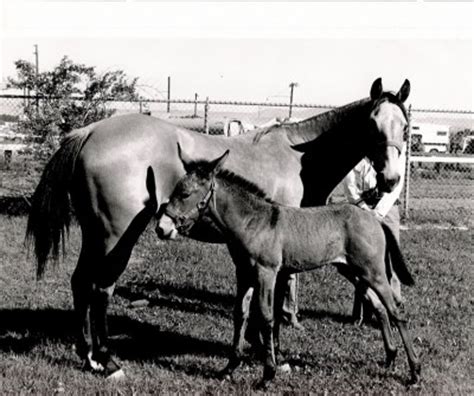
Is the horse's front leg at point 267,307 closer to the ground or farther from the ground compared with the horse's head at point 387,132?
closer to the ground

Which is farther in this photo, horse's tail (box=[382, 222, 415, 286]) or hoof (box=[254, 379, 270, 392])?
horse's tail (box=[382, 222, 415, 286])

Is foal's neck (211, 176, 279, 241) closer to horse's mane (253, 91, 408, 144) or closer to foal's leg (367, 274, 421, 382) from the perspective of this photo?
foal's leg (367, 274, 421, 382)

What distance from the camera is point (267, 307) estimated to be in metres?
5.14

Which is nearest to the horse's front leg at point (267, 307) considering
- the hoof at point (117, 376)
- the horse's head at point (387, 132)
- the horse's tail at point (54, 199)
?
the hoof at point (117, 376)

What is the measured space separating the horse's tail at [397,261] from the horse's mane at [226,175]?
1273 millimetres

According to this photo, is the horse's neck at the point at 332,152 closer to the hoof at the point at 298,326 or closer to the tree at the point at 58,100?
the hoof at the point at 298,326

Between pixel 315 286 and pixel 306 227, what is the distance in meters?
3.69

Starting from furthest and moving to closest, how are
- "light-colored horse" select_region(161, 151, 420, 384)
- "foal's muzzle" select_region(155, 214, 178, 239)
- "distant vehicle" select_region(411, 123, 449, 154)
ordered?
1. "distant vehicle" select_region(411, 123, 449, 154)
2. "light-colored horse" select_region(161, 151, 420, 384)
3. "foal's muzzle" select_region(155, 214, 178, 239)

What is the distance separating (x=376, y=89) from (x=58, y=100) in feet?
27.3

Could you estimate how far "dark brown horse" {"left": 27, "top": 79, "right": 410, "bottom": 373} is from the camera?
5.64 metres

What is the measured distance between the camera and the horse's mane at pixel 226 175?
5.02 metres

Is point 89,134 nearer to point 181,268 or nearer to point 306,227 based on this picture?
point 306,227

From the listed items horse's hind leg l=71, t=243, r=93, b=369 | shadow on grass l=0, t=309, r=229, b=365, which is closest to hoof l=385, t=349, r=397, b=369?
shadow on grass l=0, t=309, r=229, b=365

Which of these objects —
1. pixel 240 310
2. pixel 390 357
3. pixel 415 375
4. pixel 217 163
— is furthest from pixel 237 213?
pixel 415 375
